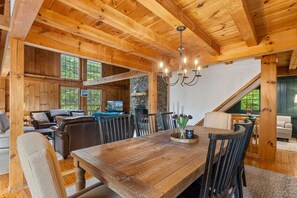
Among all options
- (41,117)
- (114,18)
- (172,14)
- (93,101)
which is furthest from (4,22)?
(93,101)

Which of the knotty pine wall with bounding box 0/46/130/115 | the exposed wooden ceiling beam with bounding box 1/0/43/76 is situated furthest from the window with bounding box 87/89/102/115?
the exposed wooden ceiling beam with bounding box 1/0/43/76

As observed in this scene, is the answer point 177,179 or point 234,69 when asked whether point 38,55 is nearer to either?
point 234,69

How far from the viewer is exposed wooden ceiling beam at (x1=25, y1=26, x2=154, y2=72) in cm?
231

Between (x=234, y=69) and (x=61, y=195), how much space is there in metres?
4.54

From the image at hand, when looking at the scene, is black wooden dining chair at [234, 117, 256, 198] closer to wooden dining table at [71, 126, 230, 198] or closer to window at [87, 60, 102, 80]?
wooden dining table at [71, 126, 230, 198]

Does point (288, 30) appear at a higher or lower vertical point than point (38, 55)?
lower

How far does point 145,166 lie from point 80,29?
6.46 feet

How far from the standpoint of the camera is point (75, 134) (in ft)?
11.1

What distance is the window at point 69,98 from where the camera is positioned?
8102 mm

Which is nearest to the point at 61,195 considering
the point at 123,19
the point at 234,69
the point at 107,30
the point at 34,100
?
the point at 123,19

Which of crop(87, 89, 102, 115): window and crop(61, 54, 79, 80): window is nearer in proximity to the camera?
crop(61, 54, 79, 80): window

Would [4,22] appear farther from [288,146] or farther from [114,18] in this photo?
[288,146]

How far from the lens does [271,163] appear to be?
2926 millimetres

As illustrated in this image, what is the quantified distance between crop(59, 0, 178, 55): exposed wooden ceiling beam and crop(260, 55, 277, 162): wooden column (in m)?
1.92
